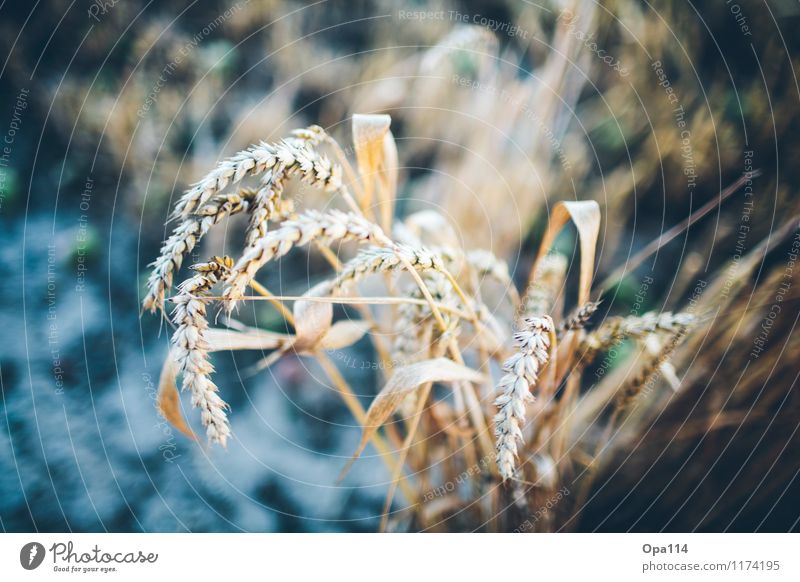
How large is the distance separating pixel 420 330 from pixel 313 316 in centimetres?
14

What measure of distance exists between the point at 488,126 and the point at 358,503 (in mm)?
621

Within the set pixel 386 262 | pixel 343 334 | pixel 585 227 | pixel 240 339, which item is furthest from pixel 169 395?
pixel 585 227

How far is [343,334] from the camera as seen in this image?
0.82 metres

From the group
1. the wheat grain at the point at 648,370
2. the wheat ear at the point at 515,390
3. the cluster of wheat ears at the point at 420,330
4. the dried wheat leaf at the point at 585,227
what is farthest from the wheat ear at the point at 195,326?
the wheat grain at the point at 648,370

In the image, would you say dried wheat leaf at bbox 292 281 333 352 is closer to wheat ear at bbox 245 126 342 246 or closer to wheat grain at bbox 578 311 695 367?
wheat ear at bbox 245 126 342 246

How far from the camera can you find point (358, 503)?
95 cm

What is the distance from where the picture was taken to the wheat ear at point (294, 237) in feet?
1.88

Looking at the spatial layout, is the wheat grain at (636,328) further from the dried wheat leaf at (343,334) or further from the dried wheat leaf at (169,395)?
the dried wheat leaf at (169,395)

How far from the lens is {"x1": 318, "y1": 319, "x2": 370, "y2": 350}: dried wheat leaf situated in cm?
81

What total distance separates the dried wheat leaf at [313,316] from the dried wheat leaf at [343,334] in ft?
0.15

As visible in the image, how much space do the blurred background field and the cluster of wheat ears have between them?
9 centimetres

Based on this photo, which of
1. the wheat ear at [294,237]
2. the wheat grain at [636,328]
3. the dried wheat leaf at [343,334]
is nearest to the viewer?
the wheat ear at [294,237]
